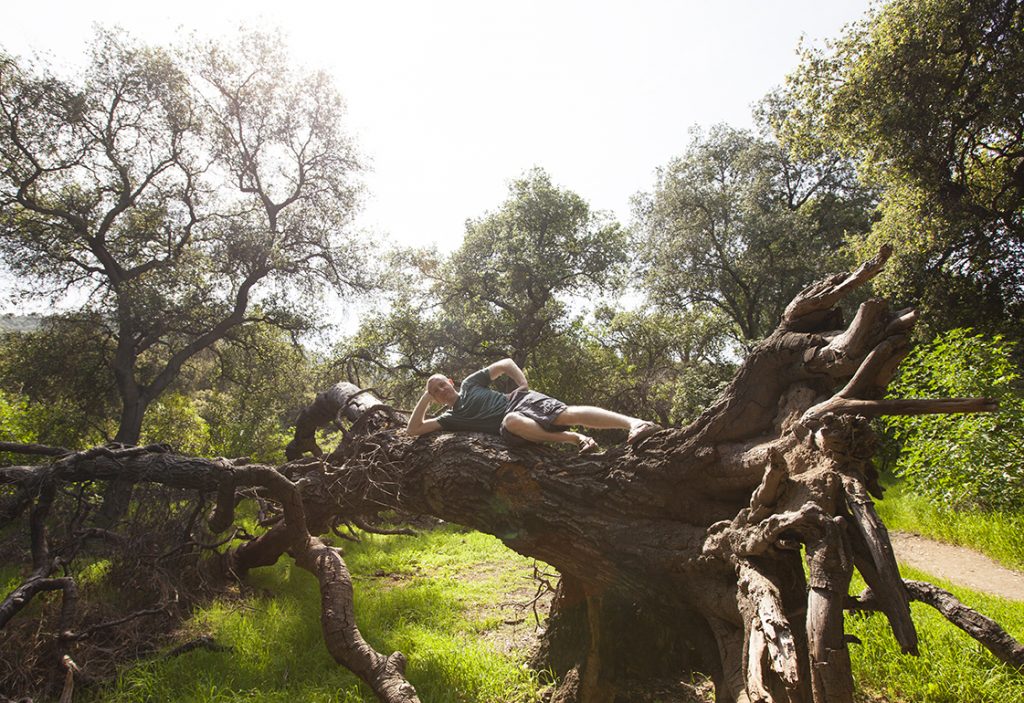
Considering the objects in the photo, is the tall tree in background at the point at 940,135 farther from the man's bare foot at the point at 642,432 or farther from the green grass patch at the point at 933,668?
the man's bare foot at the point at 642,432

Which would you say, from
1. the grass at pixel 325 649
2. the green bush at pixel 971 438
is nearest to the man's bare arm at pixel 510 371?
the grass at pixel 325 649

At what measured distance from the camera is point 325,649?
441 centimetres

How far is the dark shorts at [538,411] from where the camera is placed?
4.02 m

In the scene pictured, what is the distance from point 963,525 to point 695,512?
6.48 meters

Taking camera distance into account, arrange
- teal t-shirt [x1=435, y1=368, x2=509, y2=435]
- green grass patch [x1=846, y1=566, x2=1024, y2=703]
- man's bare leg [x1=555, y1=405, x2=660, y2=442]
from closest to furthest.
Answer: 1. green grass patch [x1=846, y1=566, x2=1024, y2=703]
2. man's bare leg [x1=555, y1=405, x2=660, y2=442]
3. teal t-shirt [x1=435, y1=368, x2=509, y2=435]

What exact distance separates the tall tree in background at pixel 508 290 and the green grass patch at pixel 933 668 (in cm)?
1144

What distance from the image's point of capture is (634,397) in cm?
1720

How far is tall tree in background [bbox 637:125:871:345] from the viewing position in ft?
54.4

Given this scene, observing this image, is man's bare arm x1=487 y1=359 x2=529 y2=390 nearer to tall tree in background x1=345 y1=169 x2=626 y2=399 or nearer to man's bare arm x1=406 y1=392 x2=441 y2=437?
man's bare arm x1=406 y1=392 x2=441 y2=437

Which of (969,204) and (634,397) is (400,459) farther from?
(634,397)

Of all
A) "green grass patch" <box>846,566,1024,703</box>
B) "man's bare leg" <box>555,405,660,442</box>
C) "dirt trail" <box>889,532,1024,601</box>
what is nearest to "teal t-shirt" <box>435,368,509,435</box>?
"man's bare leg" <box>555,405,660,442</box>

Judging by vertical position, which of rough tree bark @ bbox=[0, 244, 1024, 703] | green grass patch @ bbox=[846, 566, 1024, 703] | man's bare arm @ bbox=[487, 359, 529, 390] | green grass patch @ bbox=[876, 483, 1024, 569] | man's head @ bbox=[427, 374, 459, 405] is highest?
man's bare arm @ bbox=[487, 359, 529, 390]

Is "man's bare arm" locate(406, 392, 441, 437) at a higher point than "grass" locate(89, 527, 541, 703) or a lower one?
higher

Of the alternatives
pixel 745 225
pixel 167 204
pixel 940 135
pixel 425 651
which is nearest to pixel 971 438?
pixel 940 135
